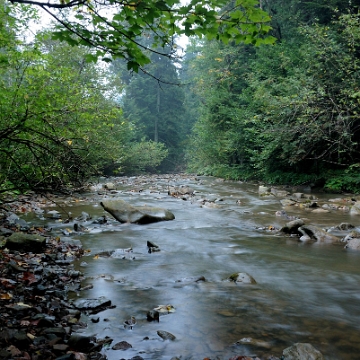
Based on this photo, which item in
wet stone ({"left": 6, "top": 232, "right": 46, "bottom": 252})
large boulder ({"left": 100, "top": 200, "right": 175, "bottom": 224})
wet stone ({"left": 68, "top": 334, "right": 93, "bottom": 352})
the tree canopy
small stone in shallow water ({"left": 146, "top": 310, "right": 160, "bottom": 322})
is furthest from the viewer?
large boulder ({"left": 100, "top": 200, "right": 175, "bottom": 224})

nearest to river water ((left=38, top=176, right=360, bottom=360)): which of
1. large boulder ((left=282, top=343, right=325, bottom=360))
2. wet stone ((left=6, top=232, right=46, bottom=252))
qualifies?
large boulder ((left=282, top=343, right=325, bottom=360))

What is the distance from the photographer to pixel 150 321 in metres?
3.54

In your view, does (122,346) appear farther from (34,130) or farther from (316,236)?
(316,236)

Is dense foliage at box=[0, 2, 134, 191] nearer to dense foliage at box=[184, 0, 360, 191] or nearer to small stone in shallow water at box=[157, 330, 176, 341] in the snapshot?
small stone in shallow water at box=[157, 330, 176, 341]

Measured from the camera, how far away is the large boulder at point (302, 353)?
109 inches

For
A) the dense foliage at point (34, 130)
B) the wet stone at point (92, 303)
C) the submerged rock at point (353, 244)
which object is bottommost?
the wet stone at point (92, 303)

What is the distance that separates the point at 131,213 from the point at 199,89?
72.1 feet

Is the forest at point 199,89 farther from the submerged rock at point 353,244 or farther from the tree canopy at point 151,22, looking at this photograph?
the submerged rock at point 353,244

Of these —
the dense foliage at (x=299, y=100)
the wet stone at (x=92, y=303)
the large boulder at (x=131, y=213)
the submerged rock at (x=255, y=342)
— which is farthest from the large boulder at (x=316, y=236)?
the dense foliage at (x=299, y=100)

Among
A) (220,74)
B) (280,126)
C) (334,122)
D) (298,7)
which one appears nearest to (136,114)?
(220,74)

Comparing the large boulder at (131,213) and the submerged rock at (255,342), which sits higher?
the large boulder at (131,213)

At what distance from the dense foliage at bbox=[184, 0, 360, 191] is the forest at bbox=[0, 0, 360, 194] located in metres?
0.08

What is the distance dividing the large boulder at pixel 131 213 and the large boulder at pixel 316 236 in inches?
148

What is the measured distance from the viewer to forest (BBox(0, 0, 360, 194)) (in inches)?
105
